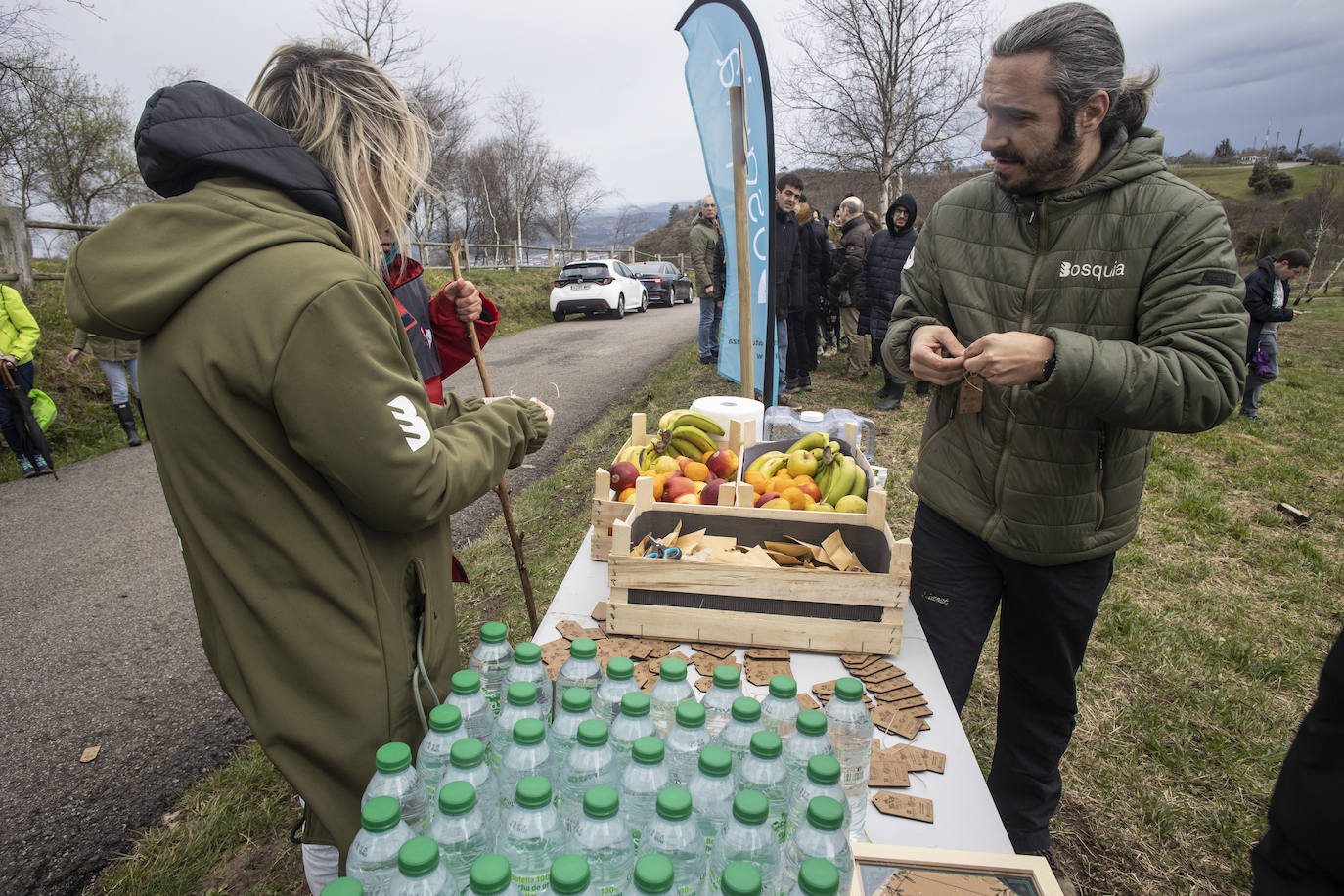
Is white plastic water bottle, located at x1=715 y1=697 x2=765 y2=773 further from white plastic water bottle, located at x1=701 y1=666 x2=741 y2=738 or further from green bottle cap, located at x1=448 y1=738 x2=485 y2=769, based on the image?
green bottle cap, located at x1=448 y1=738 x2=485 y2=769

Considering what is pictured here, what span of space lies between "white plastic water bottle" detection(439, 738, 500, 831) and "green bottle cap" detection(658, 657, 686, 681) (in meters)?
Result: 0.39

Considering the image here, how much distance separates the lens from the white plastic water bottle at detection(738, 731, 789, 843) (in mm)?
1138

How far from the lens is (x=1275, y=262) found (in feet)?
28.1

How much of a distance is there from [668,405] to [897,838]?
23.6ft

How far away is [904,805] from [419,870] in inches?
39.5

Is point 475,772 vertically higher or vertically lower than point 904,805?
higher

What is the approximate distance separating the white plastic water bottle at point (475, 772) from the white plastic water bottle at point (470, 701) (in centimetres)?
16

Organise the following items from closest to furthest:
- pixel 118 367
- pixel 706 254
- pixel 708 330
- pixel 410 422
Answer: pixel 410 422 < pixel 118 367 < pixel 706 254 < pixel 708 330

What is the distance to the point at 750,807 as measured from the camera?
38.9 inches

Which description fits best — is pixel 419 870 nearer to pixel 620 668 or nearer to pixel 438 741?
pixel 438 741

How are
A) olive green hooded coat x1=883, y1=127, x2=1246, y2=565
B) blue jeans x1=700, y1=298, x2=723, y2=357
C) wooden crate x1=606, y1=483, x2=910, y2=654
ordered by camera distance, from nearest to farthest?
olive green hooded coat x1=883, y1=127, x2=1246, y2=565, wooden crate x1=606, y1=483, x2=910, y2=654, blue jeans x1=700, y1=298, x2=723, y2=357

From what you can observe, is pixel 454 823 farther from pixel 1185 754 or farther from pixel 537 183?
pixel 537 183

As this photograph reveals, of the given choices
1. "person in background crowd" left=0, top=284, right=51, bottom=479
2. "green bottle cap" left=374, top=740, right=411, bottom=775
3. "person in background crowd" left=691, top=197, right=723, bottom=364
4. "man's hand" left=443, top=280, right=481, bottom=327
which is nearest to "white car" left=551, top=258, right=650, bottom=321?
"person in background crowd" left=691, top=197, right=723, bottom=364

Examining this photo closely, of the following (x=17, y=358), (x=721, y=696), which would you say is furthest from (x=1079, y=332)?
(x=17, y=358)
